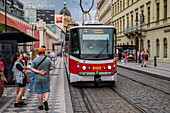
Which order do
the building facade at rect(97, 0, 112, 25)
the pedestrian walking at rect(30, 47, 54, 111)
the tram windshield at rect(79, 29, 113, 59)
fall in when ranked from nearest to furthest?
the pedestrian walking at rect(30, 47, 54, 111)
the tram windshield at rect(79, 29, 113, 59)
the building facade at rect(97, 0, 112, 25)

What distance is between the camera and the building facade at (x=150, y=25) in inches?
1235

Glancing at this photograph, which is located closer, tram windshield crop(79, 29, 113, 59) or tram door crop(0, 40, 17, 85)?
tram door crop(0, 40, 17, 85)

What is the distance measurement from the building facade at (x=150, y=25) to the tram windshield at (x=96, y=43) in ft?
66.0

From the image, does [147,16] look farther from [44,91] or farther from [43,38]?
[43,38]

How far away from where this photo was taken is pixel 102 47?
11.6 m

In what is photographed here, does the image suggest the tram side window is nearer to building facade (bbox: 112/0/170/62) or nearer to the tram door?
the tram door

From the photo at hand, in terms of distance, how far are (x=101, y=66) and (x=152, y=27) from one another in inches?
998

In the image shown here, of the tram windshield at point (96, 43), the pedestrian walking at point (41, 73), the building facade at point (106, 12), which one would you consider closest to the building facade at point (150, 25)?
the building facade at point (106, 12)

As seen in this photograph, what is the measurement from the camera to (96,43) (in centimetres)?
1161

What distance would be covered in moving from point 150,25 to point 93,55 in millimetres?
26401

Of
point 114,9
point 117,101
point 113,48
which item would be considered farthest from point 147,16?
point 117,101

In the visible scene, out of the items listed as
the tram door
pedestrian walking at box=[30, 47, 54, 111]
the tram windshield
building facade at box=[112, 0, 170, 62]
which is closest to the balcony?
building facade at box=[112, 0, 170, 62]

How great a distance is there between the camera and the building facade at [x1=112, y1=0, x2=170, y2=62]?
31.4 meters

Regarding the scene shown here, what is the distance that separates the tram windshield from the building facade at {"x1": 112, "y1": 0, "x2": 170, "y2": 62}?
2011 centimetres
